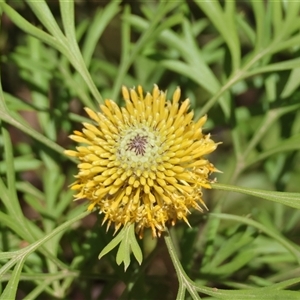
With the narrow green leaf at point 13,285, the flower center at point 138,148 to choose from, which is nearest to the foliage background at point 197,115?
the narrow green leaf at point 13,285

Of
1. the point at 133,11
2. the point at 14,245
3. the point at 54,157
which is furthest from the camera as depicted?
the point at 133,11

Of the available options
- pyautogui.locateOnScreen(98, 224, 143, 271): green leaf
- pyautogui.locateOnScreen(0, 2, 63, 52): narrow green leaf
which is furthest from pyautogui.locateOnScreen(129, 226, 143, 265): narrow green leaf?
pyautogui.locateOnScreen(0, 2, 63, 52): narrow green leaf

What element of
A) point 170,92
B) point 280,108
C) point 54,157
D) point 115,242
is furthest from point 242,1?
point 115,242

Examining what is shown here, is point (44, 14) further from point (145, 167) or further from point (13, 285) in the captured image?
point (13, 285)

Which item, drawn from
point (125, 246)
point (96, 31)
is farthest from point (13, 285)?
point (96, 31)

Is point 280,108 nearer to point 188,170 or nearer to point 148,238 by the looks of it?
point 188,170

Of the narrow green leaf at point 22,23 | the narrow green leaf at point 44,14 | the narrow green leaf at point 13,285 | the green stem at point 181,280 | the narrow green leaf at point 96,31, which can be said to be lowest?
the narrow green leaf at point 13,285

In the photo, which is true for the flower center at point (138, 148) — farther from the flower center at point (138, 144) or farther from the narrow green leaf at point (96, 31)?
the narrow green leaf at point (96, 31)
